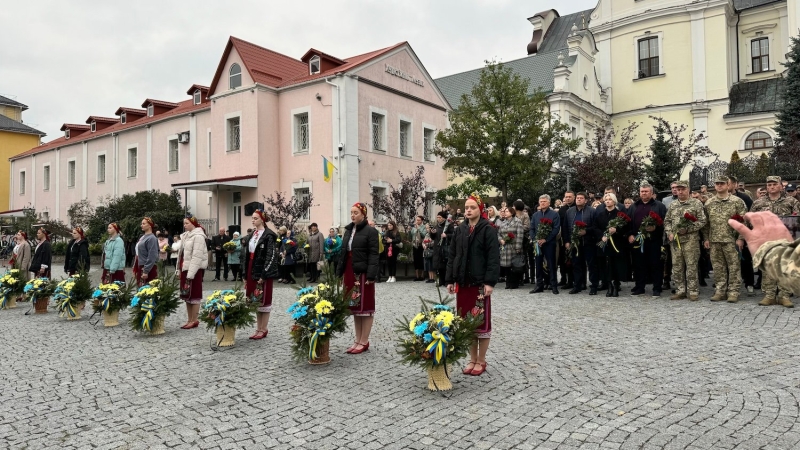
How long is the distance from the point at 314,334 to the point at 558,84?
34.3m

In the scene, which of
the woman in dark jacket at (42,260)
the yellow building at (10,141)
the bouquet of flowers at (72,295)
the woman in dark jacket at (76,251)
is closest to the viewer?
the bouquet of flowers at (72,295)

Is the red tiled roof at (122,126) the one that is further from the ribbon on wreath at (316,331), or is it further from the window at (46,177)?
the ribbon on wreath at (316,331)

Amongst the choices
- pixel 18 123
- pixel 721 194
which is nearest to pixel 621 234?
pixel 721 194

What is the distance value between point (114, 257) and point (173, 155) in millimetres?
22122

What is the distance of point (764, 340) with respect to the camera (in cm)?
716

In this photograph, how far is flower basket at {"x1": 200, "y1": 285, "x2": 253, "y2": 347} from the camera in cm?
784

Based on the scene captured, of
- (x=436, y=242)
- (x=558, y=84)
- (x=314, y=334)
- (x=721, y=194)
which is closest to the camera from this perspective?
(x=314, y=334)

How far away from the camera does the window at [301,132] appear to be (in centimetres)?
2639

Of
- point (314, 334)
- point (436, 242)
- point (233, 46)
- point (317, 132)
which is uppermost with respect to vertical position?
point (233, 46)

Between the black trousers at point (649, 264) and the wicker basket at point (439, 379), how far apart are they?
7.18 m

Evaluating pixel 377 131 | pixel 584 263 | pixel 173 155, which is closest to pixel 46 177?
pixel 173 155

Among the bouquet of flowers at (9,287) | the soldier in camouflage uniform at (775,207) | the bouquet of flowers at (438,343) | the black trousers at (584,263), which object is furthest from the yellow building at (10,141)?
the soldier in camouflage uniform at (775,207)

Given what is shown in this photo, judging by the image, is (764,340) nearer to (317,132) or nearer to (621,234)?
(621,234)

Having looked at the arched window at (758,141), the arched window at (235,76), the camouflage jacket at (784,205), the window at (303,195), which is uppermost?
the arched window at (235,76)
